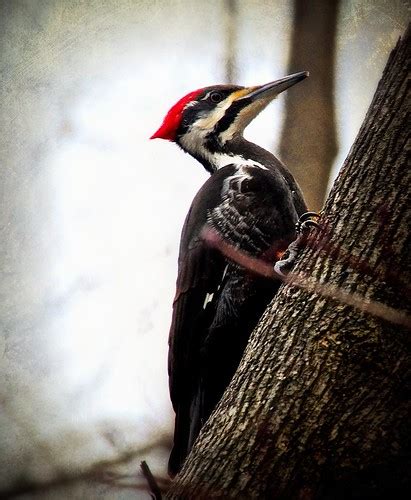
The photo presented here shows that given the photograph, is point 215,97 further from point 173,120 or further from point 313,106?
point 313,106

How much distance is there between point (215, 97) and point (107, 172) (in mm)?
633

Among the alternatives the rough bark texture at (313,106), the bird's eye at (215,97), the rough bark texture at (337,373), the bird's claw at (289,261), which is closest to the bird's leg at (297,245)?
Answer: the bird's claw at (289,261)

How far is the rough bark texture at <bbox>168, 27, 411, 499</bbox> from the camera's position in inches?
47.3

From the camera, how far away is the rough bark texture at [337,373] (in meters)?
1.20

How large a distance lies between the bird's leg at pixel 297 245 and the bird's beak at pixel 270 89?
33.9 inches

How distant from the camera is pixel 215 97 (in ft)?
8.50

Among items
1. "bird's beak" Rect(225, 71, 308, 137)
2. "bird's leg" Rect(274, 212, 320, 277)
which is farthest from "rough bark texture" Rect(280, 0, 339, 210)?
"bird's leg" Rect(274, 212, 320, 277)

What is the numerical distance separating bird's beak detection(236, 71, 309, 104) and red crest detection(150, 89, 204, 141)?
0.24 m

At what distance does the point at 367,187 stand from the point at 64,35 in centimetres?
211

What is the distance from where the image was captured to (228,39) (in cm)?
272

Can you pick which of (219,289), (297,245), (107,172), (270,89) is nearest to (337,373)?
(297,245)

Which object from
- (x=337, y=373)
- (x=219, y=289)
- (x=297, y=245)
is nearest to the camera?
(x=337, y=373)

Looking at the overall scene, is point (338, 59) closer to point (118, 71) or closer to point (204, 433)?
point (118, 71)

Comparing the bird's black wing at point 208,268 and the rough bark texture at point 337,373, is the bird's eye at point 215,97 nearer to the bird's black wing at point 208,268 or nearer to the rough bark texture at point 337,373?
the bird's black wing at point 208,268
